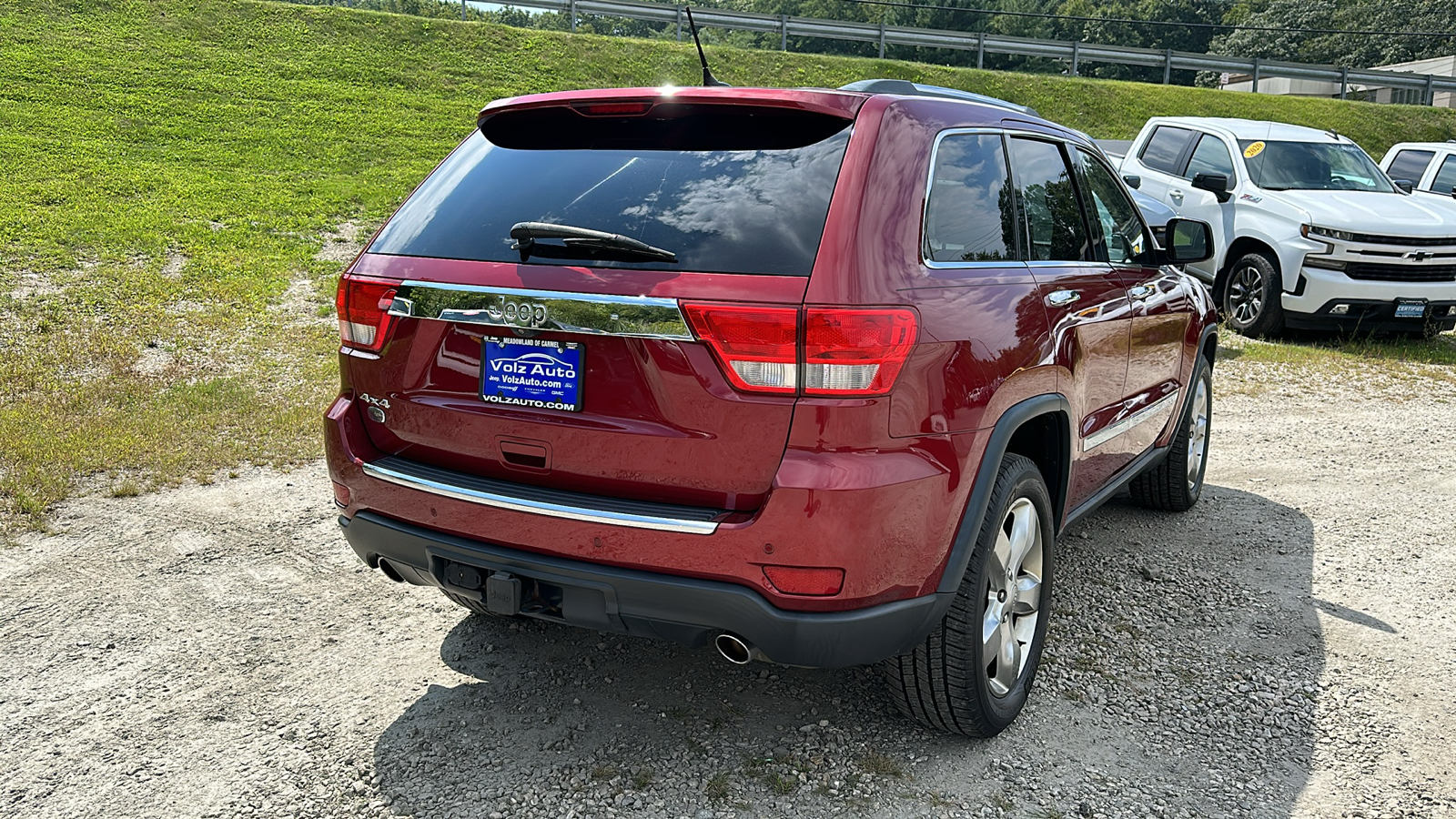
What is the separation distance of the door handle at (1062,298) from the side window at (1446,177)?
12.9 metres

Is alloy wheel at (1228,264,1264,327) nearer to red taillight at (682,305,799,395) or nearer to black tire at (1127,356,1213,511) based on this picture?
black tire at (1127,356,1213,511)

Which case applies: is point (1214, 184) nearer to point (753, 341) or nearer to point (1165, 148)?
point (1165, 148)

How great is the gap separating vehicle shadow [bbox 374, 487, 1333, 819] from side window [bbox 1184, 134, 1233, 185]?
7.92 metres

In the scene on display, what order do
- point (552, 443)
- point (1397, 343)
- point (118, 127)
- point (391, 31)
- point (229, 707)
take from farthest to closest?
point (391, 31), point (118, 127), point (1397, 343), point (229, 707), point (552, 443)

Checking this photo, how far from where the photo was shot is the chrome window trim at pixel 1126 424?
12.5 ft

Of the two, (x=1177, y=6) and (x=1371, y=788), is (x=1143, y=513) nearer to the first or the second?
(x=1371, y=788)

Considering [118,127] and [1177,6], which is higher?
[1177,6]

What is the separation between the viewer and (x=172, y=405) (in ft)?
21.6

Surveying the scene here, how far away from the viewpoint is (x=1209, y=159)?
36.5 feet

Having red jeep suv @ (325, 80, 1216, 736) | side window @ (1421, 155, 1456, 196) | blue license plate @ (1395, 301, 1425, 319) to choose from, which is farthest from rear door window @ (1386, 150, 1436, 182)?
red jeep suv @ (325, 80, 1216, 736)

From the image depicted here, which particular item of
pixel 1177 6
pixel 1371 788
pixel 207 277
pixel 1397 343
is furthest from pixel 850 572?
pixel 1177 6

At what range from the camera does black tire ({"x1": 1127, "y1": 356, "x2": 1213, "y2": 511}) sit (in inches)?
204

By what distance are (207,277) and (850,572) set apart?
8783 mm

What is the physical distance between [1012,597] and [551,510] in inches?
57.1
